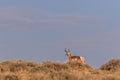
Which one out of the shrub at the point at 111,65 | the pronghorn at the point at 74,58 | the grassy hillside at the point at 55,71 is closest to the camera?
the grassy hillside at the point at 55,71

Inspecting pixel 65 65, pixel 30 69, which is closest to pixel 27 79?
pixel 30 69

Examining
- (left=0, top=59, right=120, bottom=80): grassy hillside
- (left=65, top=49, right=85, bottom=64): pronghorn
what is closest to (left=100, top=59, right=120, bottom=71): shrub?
(left=0, top=59, right=120, bottom=80): grassy hillside

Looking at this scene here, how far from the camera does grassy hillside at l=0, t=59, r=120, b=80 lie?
2261 cm

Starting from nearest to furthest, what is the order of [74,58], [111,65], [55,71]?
1. [55,71]
2. [111,65]
3. [74,58]

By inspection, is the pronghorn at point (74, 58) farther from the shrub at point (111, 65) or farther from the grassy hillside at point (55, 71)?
the grassy hillside at point (55, 71)

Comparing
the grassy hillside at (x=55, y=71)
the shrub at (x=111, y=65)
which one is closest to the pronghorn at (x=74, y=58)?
the shrub at (x=111, y=65)

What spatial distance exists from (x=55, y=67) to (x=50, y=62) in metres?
1.31

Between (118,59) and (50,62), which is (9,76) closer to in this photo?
(50,62)

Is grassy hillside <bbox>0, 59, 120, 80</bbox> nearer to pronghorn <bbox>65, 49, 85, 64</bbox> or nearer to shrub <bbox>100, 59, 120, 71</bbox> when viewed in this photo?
shrub <bbox>100, 59, 120, 71</bbox>

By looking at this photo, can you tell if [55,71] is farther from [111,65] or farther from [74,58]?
[74,58]

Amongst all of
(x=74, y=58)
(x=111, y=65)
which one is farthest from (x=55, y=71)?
(x=74, y=58)

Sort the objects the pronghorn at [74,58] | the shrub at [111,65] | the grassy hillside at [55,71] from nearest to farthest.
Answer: the grassy hillside at [55,71] → the shrub at [111,65] → the pronghorn at [74,58]

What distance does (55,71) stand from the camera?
25.3 metres

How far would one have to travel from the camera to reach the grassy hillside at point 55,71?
74.2 feet
